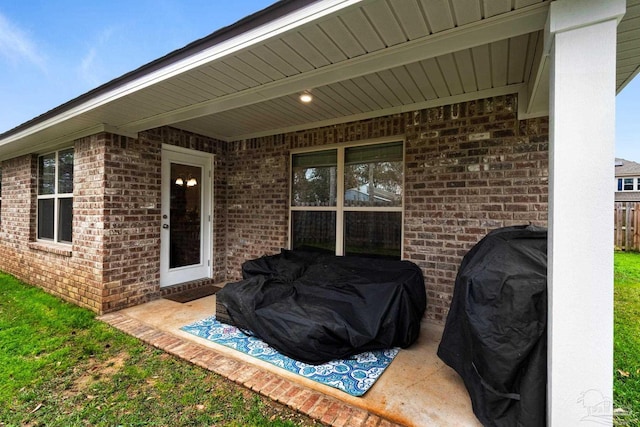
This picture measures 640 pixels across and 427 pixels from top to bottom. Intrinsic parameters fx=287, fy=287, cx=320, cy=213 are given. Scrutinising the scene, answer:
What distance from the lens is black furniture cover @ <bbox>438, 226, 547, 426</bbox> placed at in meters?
1.56

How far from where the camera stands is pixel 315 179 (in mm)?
4129

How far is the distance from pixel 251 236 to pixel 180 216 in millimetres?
1102

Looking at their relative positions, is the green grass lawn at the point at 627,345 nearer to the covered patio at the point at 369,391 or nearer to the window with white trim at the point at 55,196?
the covered patio at the point at 369,391

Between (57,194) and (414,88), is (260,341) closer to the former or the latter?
(414,88)

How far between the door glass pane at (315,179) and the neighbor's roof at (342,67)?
51 centimetres

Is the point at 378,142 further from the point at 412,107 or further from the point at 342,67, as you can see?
the point at 342,67

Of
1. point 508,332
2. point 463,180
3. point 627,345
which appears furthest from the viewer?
point 463,180

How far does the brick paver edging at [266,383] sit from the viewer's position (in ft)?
5.87

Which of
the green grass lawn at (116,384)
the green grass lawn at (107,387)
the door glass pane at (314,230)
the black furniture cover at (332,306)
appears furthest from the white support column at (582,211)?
the door glass pane at (314,230)

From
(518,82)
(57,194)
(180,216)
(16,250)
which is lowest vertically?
(16,250)

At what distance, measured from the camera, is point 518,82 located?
267cm

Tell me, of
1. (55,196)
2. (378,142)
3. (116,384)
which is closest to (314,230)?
(378,142)

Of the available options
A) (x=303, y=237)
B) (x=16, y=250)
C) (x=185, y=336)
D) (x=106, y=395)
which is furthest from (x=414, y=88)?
(x=16, y=250)

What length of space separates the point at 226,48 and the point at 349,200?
231cm
